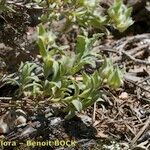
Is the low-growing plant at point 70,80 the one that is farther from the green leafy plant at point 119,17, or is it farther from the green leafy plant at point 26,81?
the green leafy plant at point 119,17

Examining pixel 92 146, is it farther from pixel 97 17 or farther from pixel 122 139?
pixel 97 17

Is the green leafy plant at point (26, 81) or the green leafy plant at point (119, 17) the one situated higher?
the green leafy plant at point (119, 17)

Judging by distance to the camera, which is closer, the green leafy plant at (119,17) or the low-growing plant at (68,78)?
the low-growing plant at (68,78)

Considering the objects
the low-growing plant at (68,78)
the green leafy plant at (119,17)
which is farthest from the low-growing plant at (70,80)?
the green leafy plant at (119,17)

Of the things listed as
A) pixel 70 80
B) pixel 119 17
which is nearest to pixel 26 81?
pixel 70 80

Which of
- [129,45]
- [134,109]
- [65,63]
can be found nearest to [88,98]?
[65,63]

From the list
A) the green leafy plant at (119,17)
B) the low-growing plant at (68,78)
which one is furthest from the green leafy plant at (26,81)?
the green leafy plant at (119,17)

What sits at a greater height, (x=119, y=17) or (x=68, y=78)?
(x=119, y=17)

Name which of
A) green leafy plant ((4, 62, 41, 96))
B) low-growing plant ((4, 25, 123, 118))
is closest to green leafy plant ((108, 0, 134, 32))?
low-growing plant ((4, 25, 123, 118))

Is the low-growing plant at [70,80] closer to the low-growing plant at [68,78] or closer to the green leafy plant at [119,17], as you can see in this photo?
the low-growing plant at [68,78]

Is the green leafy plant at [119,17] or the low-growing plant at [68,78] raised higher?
the green leafy plant at [119,17]

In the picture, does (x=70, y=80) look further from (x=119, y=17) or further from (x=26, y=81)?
(x=119, y=17)
